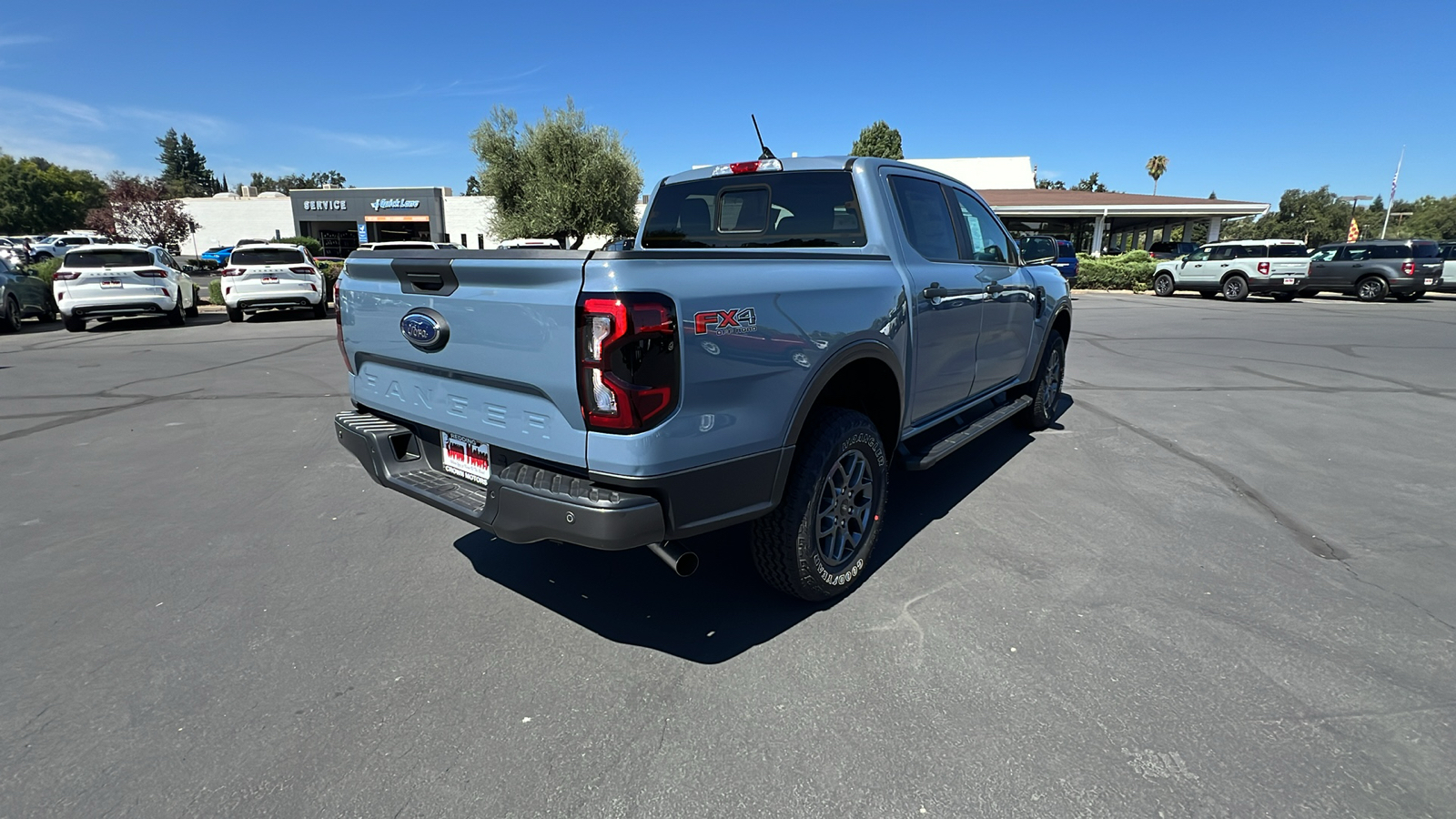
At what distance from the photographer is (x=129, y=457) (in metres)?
5.39

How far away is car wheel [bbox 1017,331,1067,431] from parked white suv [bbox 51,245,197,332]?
51.7 ft

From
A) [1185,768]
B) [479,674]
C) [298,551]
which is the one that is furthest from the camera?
[298,551]

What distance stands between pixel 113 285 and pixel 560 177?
20.2 meters

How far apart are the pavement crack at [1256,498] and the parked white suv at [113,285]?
53.9 ft

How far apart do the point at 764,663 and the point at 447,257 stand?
1949 millimetres

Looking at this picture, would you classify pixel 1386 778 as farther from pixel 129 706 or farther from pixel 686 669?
pixel 129 706

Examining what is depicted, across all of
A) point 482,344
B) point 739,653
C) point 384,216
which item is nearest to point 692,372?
point 482,344

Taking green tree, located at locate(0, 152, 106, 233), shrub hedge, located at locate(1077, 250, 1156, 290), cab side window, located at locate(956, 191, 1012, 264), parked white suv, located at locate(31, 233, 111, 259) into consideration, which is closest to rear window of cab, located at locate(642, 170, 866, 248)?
cab side window, located at locate(956, 191, 1012, 264)

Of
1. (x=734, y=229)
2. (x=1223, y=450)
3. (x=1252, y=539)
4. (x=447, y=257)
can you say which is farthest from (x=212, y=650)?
(x=1223, y=450)

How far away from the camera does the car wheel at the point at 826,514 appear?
2895 mm

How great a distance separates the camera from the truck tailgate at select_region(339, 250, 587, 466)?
2.37m

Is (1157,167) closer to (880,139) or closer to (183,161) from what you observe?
(880,139)

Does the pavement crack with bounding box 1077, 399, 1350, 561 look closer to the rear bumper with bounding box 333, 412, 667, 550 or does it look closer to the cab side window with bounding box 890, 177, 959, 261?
the cab side window with bounding box 890, 177, 959, 261

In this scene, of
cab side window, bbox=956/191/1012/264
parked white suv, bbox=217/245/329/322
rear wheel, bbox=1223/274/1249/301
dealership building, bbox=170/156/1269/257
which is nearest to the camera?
cab side window, bbox=956/191/1012/264
